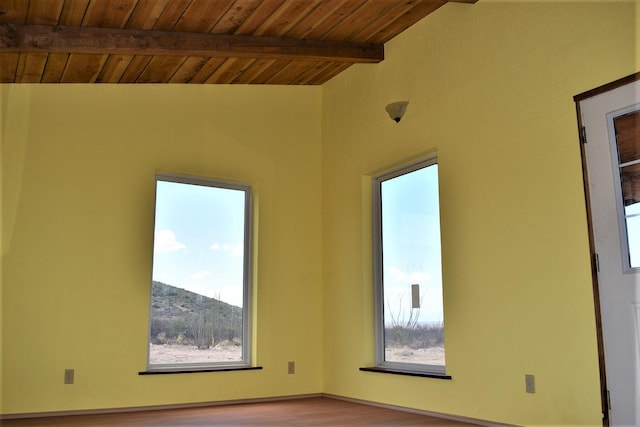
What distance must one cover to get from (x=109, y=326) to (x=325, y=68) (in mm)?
2868

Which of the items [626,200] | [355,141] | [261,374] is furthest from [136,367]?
[626,200]

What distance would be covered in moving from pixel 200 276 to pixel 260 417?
56.2 inches

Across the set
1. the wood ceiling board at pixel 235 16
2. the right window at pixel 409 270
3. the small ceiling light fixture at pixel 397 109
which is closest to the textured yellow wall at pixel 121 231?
the right window at pixel 409 270

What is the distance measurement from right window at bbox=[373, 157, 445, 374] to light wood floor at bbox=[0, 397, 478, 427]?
0.48m

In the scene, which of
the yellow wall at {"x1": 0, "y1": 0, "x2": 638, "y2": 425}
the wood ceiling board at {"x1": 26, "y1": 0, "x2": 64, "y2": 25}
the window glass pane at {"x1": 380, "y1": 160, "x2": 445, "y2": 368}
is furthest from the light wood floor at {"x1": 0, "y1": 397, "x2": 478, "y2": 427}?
the wood ceiling board at {"x1": 26, "y1": 0, "x2": 64, "y2": 25}

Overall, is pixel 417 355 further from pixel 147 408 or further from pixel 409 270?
pixel 147 408

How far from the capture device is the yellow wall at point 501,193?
145 inches

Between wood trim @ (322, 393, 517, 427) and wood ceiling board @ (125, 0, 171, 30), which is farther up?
wood ceiling board @ (125, 0, 171, 30)

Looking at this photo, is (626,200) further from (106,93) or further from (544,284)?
(106,93)

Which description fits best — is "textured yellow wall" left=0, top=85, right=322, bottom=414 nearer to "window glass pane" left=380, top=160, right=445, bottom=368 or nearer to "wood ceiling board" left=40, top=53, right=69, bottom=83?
"wood ceiling board" left=40, top=53, right=69, bottom=83

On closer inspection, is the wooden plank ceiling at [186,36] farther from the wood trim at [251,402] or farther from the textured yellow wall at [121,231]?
the wood trim at [251,402]

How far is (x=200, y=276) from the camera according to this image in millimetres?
5508

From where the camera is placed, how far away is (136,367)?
5008 millimetres

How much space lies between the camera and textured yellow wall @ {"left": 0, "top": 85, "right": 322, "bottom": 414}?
476 centimetres
